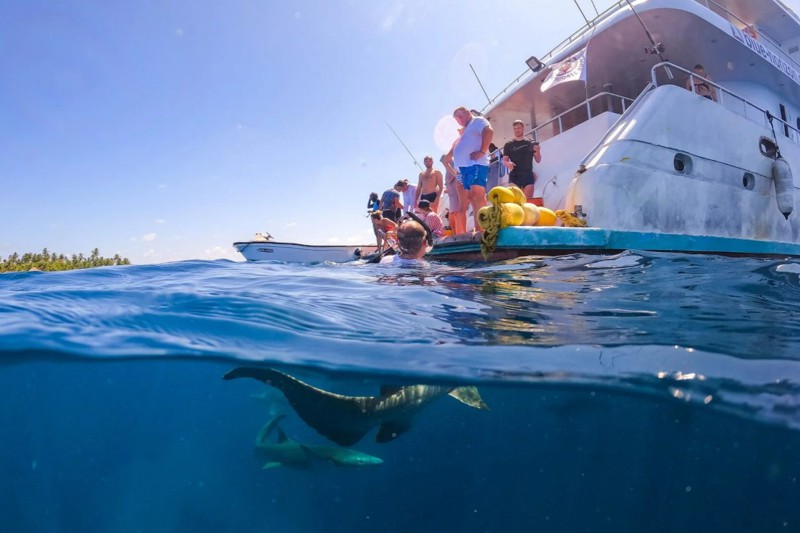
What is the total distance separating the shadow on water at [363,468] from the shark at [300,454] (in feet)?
0.97

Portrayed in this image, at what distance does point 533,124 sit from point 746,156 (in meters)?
5.30

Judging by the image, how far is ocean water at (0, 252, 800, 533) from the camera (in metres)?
3.03

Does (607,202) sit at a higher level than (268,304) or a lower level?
higher

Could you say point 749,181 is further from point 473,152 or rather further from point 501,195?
point 501,195

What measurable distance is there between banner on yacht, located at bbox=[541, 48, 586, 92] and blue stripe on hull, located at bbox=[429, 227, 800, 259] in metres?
3.84

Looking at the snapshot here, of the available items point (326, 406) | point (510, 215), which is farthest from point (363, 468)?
point (510, 215)

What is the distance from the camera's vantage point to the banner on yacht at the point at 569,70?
349 inches

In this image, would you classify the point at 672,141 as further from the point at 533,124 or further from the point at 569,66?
the point at 533,124

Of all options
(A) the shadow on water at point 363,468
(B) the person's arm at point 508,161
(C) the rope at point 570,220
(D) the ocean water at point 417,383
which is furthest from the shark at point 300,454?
(B) the person's arm at point 508,161

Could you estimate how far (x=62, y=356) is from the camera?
3857 millimetres

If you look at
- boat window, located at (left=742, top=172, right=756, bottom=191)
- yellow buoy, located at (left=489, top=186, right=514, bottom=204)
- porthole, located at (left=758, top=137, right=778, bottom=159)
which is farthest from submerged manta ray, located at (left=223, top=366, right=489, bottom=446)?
porthole, located at (left=758, top=137, right=778, bottom=159)

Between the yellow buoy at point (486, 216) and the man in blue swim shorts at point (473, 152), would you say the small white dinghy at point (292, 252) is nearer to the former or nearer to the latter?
the man in blue swim shorts at point (473, 152)

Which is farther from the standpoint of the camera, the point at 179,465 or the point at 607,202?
the point at 179,465

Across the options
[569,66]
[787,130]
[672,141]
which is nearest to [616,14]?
[569,66]
